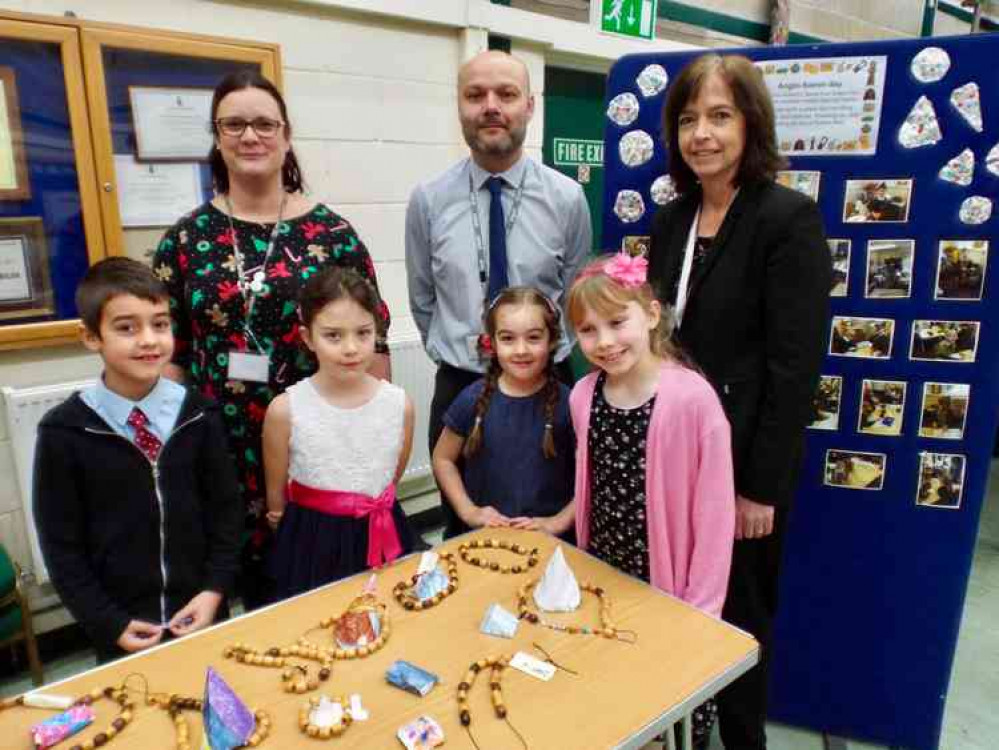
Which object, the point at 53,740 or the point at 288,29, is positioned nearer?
the point at 53,740

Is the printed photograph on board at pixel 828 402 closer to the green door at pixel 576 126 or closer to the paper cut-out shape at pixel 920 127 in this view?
the paper cut-out shape at pixel 920 127

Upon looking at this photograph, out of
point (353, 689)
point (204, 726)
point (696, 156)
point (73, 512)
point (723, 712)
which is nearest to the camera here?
point (204, 726)

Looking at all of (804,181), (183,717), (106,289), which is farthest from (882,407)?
(106,289)

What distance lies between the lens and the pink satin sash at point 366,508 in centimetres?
172

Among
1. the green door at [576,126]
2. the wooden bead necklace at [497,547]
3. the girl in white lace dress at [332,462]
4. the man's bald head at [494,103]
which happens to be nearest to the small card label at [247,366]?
the girl in white lace dress at [332,462]

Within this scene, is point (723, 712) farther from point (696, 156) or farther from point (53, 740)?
point (53, 740)

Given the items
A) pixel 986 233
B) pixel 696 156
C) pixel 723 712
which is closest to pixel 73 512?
pixel 696 156

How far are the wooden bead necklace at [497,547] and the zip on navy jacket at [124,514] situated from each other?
543mm

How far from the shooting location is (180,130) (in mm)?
A: 2436

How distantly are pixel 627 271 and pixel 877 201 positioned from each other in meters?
0.79

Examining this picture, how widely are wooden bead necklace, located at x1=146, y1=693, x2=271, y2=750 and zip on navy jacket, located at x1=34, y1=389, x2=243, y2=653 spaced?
43cm

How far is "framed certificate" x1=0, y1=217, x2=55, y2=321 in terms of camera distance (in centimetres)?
217

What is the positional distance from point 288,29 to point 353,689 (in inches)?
94.7

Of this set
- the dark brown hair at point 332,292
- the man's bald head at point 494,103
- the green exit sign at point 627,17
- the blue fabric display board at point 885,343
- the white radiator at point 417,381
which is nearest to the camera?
the dark brown hair at point 332,292
